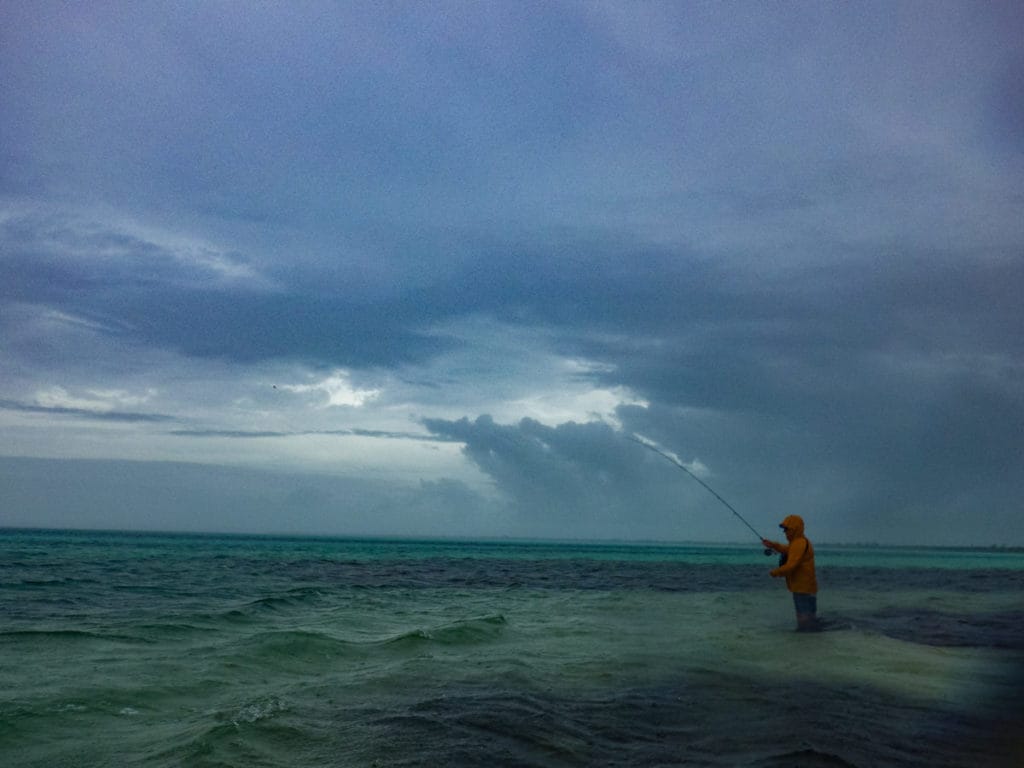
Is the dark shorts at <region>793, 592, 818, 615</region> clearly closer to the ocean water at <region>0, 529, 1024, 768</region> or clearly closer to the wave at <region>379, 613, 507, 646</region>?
the ocean water at <region>0, 529, 1024, 768</region>

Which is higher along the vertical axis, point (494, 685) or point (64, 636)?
point (494, 685)

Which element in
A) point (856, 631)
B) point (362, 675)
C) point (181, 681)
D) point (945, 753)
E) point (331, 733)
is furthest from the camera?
point (856, 631)

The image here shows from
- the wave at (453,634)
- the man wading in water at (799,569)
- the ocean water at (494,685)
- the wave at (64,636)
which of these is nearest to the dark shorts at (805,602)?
the man wading in water at (799,569)

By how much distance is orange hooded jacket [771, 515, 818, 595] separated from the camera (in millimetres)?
14914

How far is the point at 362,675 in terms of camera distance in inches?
441

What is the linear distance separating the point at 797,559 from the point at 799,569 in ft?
1.12

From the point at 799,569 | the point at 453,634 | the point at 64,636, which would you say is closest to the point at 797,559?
the point at 799,569

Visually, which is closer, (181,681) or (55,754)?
(55,754)

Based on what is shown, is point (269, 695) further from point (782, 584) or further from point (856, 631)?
point (782, 584)

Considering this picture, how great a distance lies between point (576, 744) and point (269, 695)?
14.1 ft

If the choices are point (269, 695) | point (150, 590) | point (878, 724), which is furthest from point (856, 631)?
point (150, 590)

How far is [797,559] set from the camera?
14922mm

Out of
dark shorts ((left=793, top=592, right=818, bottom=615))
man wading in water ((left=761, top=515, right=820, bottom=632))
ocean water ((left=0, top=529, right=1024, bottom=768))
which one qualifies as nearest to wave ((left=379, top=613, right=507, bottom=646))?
ocean water ((left=0, top=529, right=1024, bottom=768))

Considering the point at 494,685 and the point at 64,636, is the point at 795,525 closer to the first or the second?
the point at 494,685
